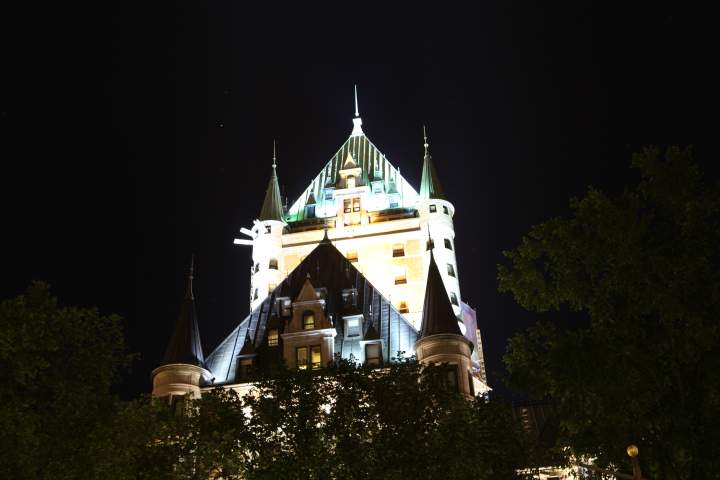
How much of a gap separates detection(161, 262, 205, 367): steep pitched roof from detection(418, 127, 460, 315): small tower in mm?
28352

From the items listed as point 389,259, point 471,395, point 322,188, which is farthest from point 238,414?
point 322,188

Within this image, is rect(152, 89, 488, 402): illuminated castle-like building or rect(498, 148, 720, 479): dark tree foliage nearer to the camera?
rect(498, 148, 720, 479): dark tree foliage

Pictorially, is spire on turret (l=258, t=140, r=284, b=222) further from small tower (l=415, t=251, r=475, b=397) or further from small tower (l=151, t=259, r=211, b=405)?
small tower (l=415, t=251, r=475, b=397)

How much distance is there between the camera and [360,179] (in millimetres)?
83938

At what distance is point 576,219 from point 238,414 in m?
16.0

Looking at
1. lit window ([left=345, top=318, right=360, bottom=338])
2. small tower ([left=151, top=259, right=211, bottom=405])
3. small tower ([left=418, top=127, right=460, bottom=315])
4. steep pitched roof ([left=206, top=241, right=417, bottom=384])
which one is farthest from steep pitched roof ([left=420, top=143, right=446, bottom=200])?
small tower ([left=151, top=259, right=211, bottom=405])

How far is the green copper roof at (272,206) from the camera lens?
81500mm

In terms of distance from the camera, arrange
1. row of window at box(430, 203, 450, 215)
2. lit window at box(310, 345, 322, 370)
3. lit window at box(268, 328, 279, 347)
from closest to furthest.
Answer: lit window at box(310, 345, 322, 370) → lit window at box(268, 328, 279, 347) → row of window at box(430, 203, 450, 215)

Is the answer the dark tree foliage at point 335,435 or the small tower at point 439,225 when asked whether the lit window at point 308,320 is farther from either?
the small tower at point 439,225

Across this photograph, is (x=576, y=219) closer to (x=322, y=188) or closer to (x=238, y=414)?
(x=238, y=414)

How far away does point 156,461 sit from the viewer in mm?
33062

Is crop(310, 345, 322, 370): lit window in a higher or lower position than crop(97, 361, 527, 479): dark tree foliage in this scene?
higher

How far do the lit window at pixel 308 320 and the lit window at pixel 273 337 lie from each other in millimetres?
2463

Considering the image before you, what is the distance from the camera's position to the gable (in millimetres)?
84081
